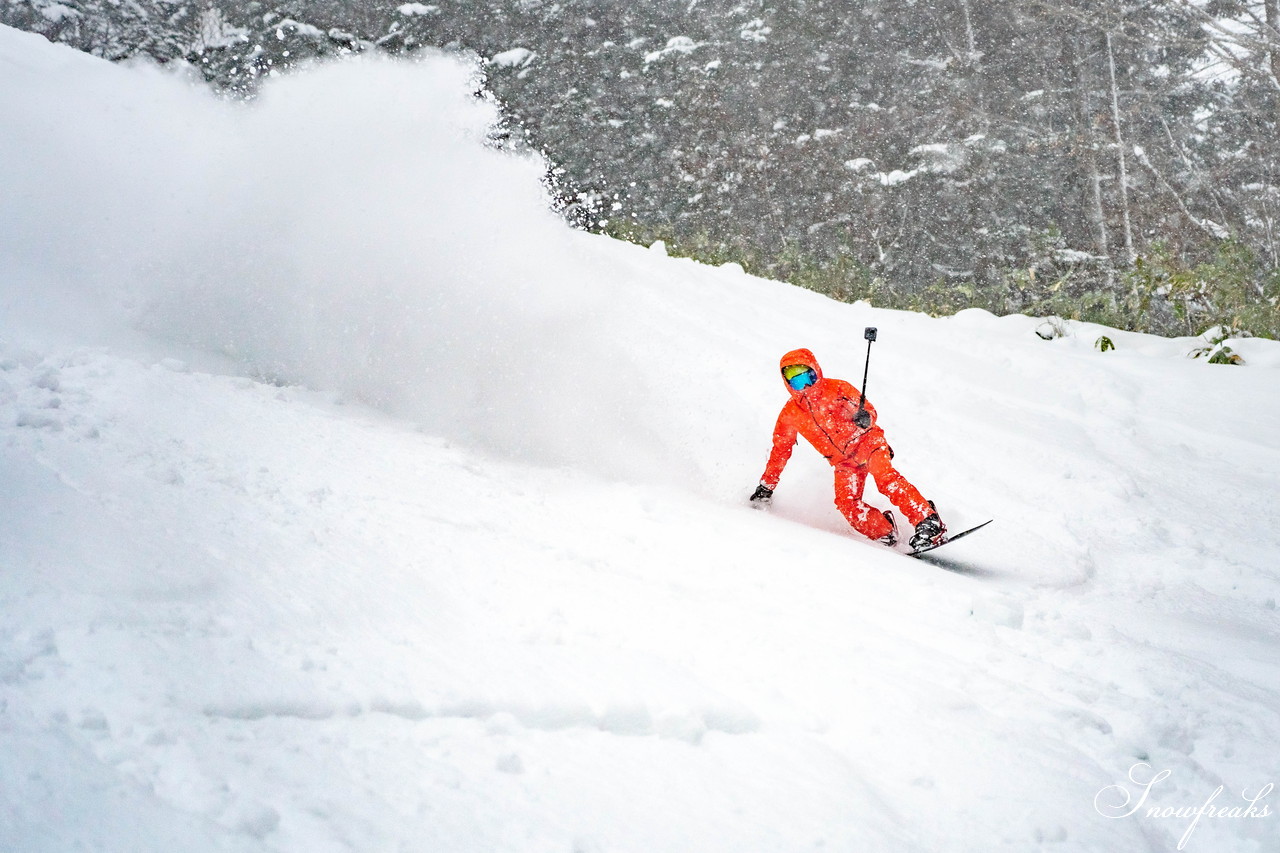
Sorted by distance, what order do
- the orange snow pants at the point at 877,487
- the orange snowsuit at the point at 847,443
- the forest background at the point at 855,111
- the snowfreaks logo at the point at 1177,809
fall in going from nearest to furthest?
1. the snowfreaks logo at the point at 1177,809
2. the orange snow pants at the point at 877,487
3. the orange snowsuit at the point at 847,443
4. the forest background at the point at 855,111

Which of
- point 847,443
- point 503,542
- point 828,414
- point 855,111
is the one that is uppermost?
point 855,111

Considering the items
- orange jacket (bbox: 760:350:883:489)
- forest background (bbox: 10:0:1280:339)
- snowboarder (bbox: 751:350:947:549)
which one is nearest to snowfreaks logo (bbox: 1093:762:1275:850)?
snowboarder (bbox: 751:350:947:549)

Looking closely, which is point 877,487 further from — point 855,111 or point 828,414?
point 855,111

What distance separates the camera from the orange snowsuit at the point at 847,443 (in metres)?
4.66

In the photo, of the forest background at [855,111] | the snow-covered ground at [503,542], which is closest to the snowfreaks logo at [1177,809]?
the snow-covered ground at [503,542]

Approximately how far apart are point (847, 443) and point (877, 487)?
1.04 feet

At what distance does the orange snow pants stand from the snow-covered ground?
0.62 ft

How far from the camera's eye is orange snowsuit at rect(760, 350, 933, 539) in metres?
4.66

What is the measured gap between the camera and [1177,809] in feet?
7.33

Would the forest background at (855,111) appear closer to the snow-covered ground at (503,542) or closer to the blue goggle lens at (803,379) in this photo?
the snow-covered ground at (503,542)

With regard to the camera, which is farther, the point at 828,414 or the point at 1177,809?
the point at 828,414

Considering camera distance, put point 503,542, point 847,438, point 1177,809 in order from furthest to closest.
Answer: point 847,438 < point 503,542 < point 1177,809

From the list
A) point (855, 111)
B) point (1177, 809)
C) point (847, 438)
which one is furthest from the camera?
point (855, 111)

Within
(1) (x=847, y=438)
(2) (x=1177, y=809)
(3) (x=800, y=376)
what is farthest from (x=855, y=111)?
(2) (x=1177, y=809)
